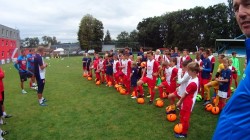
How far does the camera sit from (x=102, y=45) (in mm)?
61094

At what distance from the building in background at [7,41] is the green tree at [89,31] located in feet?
58.0

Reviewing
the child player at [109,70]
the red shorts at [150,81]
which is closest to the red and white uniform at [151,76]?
the red shorts at [150,81]

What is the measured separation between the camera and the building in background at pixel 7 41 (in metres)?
46.5

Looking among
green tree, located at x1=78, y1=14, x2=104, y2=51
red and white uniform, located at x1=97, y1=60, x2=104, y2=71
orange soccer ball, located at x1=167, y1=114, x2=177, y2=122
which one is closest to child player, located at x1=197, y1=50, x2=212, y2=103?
orange soccer ball, located at x1=167, y1=114, x2=177, y2=122

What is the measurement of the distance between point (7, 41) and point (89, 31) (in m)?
22.8

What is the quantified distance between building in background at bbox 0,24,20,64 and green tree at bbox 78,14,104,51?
17.7 m

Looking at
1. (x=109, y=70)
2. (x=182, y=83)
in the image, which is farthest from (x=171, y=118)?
(x=109, y=70)

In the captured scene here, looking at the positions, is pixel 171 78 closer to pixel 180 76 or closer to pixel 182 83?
pixel 180 76

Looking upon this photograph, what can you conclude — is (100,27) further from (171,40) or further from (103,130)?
(103,130)

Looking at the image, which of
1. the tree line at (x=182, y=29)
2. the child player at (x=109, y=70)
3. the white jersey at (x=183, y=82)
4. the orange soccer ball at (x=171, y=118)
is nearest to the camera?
the white jersey at (x=183, y=82)

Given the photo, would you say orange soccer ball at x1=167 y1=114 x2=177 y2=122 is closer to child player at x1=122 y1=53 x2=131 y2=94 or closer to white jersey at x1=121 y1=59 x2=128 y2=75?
child player at x1=122 y1=53 x2=131 y2=94

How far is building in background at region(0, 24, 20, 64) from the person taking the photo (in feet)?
152

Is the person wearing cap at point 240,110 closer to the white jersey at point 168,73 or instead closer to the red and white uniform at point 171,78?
the red and white uniform at point 171,78

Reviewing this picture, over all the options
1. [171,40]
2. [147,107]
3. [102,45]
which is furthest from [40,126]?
[171,40]
